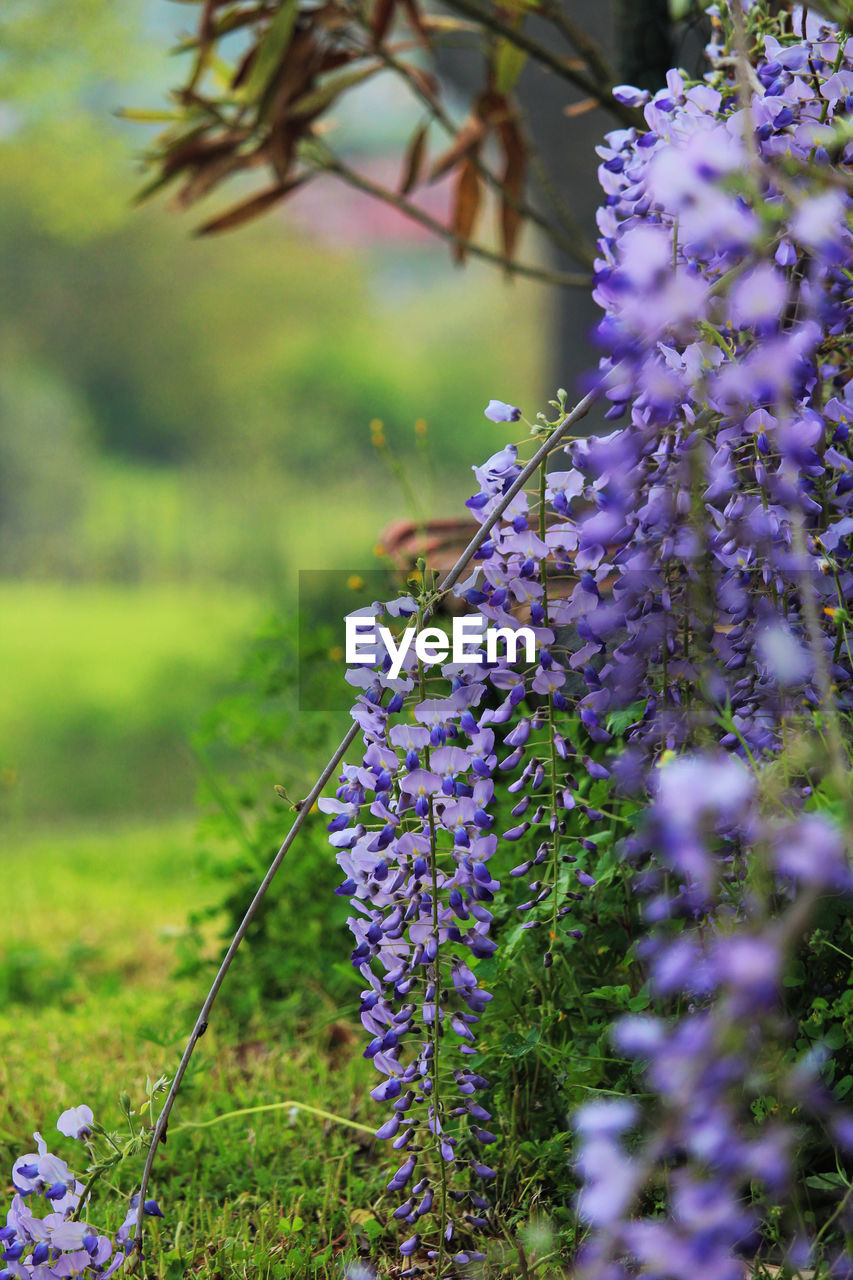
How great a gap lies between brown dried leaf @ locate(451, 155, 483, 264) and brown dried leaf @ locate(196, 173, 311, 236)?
32 cm

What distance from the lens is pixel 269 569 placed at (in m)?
7.49

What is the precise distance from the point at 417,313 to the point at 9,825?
5.97m

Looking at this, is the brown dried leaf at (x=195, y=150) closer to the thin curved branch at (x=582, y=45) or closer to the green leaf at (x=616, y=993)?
the thin curved branch at (x=582, y=45)

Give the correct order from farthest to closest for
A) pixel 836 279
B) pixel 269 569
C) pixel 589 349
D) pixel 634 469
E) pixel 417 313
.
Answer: pixel 417 313, pixel 269 569, pixel 589 349, pixel 836 279, pixel 634 469

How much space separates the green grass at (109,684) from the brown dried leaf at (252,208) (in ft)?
11.0

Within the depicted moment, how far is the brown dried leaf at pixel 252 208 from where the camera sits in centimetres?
210

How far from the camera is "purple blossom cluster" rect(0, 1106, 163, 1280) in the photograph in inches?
36.9

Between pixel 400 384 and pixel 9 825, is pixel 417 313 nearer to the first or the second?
pixel 400 384

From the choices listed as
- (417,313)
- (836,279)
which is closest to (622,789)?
(836,279)

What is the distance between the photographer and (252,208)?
85.0 inches

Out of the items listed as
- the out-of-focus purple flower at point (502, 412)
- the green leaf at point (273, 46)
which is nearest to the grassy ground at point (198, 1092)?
the out-of-focus purple flower at point (502, 412)

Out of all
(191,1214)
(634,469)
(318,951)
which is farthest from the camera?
(318,951)

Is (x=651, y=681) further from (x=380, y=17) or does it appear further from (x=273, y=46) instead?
(x=380, y=17)

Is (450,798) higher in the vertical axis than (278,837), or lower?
higher
